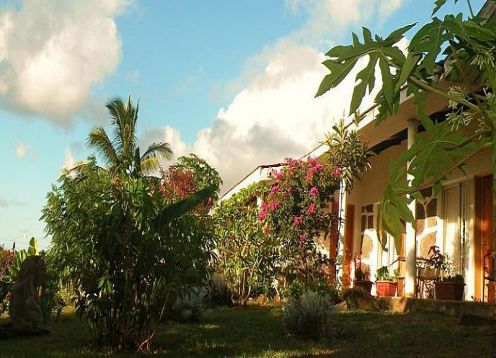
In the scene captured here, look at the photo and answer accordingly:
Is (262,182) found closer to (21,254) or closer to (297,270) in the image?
(297,270)

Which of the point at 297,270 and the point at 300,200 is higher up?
the point at 300,200

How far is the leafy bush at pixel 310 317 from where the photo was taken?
907 centimetres

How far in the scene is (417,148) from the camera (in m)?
2.88

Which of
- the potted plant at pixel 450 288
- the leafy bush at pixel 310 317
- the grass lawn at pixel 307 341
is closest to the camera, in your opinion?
the grass lawn at pixel 307 341

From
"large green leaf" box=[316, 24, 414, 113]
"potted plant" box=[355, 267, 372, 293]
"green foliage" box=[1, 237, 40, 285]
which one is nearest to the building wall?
"potted plant" box=[355, 267, 372, 293]

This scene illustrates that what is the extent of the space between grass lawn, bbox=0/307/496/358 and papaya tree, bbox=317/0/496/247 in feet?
16.9

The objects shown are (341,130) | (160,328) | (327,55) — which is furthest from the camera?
(341,130)

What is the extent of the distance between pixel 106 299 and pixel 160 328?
8.88ft

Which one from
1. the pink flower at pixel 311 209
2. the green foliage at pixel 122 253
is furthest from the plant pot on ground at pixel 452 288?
the green foliage at pixel 122 253

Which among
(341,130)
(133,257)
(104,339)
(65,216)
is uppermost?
(341,130)

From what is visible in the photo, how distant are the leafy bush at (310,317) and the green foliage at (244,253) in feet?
18.5

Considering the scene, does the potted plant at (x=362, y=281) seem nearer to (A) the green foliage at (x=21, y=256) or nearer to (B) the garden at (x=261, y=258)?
(B) the garden at (x=261, y=258)

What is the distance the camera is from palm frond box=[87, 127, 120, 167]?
87.6 ft

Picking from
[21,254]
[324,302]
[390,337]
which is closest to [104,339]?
[324,302]
